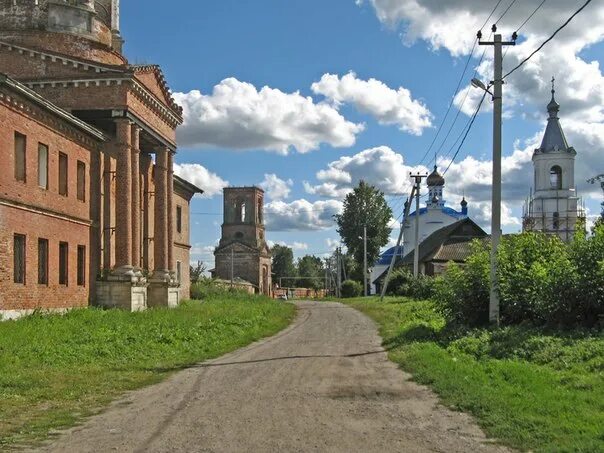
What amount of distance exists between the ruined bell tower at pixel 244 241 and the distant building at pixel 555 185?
2960 cm

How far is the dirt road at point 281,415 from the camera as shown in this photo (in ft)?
24.6

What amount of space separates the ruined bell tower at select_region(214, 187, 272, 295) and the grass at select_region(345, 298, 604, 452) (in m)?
62.2

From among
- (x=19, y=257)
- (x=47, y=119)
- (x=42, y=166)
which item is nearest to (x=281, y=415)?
(x=19, y=257)

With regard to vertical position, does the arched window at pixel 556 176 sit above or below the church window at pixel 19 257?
above

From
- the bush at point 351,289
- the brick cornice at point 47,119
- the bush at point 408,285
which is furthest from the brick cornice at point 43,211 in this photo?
the bush at point 351,289

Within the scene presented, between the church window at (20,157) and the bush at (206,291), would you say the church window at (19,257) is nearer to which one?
the church window at (20,157)

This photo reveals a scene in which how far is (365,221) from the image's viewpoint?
84.8 meters

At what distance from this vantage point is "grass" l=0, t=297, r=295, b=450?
32.1ft

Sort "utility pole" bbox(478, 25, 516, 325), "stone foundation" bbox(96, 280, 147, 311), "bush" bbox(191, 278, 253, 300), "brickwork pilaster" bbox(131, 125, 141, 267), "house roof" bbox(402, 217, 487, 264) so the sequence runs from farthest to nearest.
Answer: "house roof" bbox(402, 217, 487, 264)
"bush" bbox(191, 278, 253, 300)
"brickwork pilaster" bbox(131, 125, 141, 267)
"stone foundation" bbox(96, 280, 147, 311)
"utility pole" bbox(478, 25, 516, 325)

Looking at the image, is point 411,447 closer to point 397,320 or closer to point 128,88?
point 397,320

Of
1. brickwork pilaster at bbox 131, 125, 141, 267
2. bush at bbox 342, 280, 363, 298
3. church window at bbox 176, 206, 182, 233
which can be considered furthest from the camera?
bush at bbox 342, 280, 363, 298

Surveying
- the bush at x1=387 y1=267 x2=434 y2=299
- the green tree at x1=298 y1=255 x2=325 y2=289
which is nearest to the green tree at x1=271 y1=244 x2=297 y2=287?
the green tree at x1=298 y1=255 x2=325 y2=289

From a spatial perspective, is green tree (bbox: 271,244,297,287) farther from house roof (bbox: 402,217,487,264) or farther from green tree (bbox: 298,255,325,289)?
house roof (bbox: 402,217,487,264)

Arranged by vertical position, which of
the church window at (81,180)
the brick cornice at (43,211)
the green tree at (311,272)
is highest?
the church window at (81,180)
